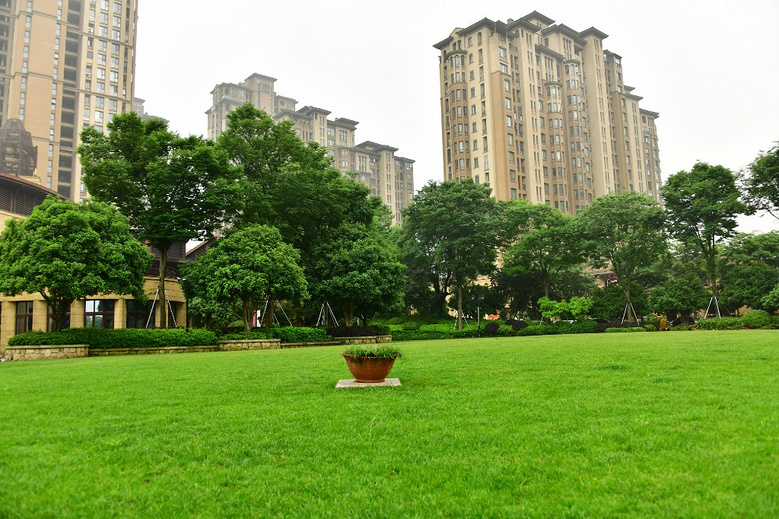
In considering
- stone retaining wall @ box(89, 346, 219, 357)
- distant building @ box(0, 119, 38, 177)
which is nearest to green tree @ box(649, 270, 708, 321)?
stone retaining wall @ box(89, 346, 219, 357)

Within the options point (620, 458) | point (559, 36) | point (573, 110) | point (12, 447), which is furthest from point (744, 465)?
point (559, 36)

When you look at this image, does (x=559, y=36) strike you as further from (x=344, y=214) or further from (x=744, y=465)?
(x=744, y=465)

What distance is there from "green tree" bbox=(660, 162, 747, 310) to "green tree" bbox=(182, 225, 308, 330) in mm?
30616

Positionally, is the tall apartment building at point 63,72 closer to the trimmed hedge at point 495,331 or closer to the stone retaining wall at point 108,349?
the trimmed hedge at point 495,331

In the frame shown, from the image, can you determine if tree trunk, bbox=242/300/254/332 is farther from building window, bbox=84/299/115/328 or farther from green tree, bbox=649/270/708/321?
green tree, bbox=649/270/708/321

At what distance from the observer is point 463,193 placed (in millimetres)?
47281

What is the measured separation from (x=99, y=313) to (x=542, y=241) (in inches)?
1414

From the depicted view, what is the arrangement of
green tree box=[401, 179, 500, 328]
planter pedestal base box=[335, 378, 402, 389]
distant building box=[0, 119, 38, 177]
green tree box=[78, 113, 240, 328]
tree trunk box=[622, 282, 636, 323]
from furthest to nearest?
distant building box=[0, 119, 38, 177] → green tree box=[401, 179, 500, 328] → tree trunk box=[622, 282, 636, 323] → green tree box=[78, 113, 240, 328] → planter pedestal base box=[335, 378, 402, 389]

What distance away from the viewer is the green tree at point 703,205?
132ft

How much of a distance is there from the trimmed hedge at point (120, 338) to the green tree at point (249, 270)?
2.40 meters

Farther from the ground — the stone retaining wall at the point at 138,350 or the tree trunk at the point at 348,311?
the tree trunk at the point at 348,311

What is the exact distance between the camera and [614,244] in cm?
4619

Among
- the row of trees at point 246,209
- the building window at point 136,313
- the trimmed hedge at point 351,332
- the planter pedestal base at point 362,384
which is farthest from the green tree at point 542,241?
the planter pedestal base at point 362,384

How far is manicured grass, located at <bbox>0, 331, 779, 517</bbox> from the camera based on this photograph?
3922 millimetres
